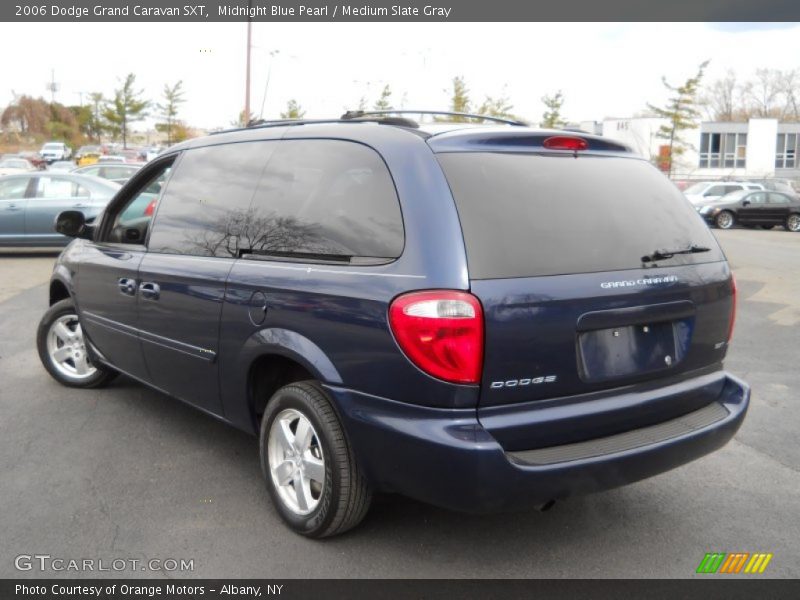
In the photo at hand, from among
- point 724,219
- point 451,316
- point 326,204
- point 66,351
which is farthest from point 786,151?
point 451,316

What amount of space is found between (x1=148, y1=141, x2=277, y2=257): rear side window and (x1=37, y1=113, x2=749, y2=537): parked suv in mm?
18

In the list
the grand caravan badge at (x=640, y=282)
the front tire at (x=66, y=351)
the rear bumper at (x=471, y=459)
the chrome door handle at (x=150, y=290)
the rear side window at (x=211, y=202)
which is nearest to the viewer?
the rear bumper at (x=471, y=459)

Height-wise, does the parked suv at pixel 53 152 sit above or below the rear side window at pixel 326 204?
above

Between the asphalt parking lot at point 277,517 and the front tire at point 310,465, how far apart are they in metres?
0.13

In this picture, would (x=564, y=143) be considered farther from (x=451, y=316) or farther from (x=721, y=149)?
(x=721, y=149)

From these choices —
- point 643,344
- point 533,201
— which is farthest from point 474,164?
point 643,344

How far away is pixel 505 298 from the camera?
3.01 meters

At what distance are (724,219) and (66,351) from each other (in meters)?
26.3

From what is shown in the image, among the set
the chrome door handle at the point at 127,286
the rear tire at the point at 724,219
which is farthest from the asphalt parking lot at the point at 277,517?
the rear tire at the point at 724,219

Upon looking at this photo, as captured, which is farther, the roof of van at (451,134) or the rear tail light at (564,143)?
the rear tail light at (564,143)

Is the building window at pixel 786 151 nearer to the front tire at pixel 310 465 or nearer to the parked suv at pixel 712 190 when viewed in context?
the parked suv at pixel 712 190

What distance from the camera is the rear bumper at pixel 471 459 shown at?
2941mm

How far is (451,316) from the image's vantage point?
295cm

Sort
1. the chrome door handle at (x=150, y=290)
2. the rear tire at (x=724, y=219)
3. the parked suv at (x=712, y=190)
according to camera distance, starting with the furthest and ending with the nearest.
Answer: the parked suv at (x=712, y=190), the rear tire at (x=724, y=219), the chrome door handle at (x=150, y=290)
